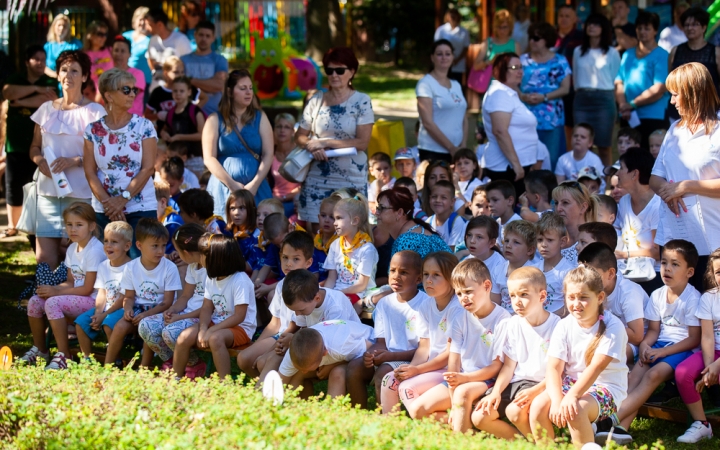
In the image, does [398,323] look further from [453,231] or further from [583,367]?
[453,231]

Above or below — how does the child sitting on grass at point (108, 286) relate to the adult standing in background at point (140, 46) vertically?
below

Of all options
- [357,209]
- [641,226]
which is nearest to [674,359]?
[641,226]

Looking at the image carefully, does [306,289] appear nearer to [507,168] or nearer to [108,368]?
[108,368]

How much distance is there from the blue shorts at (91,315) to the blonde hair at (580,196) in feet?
9.27

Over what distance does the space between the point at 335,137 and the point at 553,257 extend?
2.27m

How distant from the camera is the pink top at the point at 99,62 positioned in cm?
975

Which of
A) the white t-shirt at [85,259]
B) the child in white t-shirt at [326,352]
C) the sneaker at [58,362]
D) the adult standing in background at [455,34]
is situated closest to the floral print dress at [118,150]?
the white t-shirt at [85,259]

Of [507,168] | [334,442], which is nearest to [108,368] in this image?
[334,442]

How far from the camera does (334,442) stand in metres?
3.43

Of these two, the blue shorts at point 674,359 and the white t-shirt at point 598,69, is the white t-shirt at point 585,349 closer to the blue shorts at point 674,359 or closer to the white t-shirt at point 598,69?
the blue shorts at point 674,359

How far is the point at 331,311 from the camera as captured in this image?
17.8ft

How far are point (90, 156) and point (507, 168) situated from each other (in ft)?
11.1

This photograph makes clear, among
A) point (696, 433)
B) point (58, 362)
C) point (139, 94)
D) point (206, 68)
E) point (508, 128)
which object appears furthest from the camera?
point (206, 68)

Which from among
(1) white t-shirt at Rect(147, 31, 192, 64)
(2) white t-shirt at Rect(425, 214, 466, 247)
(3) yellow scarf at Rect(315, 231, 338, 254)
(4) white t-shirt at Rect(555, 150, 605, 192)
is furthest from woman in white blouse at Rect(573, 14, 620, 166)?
(1) white t-shirt at Rect(147, 31, 192, 64)
